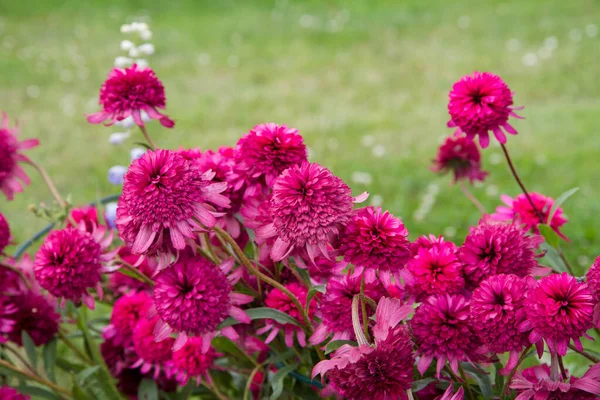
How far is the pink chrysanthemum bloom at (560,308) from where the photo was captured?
689mm

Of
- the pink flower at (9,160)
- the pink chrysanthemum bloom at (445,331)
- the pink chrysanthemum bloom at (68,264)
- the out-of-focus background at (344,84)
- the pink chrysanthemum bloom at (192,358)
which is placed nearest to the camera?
the pink chrysanthemum bloom at (445,331)

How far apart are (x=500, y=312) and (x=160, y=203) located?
341 millimetres

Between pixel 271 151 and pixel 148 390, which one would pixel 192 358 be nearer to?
pixel 148 390

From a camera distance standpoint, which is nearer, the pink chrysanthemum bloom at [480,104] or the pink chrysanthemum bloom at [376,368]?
the pink chrysanthemum bloom at [376,368]

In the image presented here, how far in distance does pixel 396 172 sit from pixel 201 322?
2225mm

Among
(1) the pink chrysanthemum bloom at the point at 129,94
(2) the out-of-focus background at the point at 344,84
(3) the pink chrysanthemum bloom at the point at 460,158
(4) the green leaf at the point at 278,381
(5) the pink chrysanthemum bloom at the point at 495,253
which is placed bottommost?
(4) the green leaf at the point at 278,381

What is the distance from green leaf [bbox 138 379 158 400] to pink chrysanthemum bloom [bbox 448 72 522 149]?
2.06ft

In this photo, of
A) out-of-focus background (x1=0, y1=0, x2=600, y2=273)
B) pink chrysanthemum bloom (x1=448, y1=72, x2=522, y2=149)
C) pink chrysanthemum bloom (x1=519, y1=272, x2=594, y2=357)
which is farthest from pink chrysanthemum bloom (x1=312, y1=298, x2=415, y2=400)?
Answer: out-of-focus background (x1=0, y1=0, x2=600, y2=273)

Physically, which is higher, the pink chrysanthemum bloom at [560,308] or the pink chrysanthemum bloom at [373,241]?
the pink chrysanthemum bloom at [373,241]

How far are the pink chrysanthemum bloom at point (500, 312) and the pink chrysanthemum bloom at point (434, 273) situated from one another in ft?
0.23

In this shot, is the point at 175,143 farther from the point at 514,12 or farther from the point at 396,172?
the point at 514,12

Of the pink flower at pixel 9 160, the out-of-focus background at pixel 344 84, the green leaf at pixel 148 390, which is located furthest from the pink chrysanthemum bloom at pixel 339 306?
the out-of-focus background at pixel 344 84

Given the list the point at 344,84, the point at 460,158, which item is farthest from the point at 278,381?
the point at 344,84

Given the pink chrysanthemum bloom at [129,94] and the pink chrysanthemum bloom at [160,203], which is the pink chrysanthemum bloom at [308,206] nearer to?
the pink chrysanthemum bloom at [160,203]
